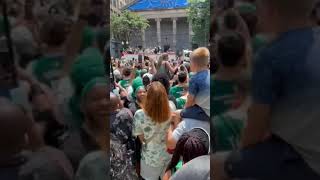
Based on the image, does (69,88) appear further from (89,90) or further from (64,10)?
(64,10)

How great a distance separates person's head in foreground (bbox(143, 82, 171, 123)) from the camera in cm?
349

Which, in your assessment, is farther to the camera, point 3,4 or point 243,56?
point 243,56

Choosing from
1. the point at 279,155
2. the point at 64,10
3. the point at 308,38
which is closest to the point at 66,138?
the point at 64,10

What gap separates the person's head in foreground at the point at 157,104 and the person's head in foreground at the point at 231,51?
2.06 meters

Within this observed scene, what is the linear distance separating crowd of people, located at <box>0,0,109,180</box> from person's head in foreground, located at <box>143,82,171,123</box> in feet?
6.58

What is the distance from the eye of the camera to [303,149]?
4.54 feet

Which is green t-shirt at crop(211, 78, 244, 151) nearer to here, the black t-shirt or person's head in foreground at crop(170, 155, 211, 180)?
person's head in foreground at crop(170, 155, 211, 180)

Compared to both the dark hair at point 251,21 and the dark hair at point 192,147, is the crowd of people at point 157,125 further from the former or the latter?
the dark hair at point 251,21

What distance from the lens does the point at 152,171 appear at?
3701 millimetres

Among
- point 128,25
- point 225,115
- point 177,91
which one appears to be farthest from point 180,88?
point 128,25

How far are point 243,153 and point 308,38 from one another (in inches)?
18.4

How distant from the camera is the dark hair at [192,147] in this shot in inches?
96.8

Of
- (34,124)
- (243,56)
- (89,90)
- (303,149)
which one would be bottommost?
(303,149)

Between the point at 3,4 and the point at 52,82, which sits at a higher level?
the point at 3,4
